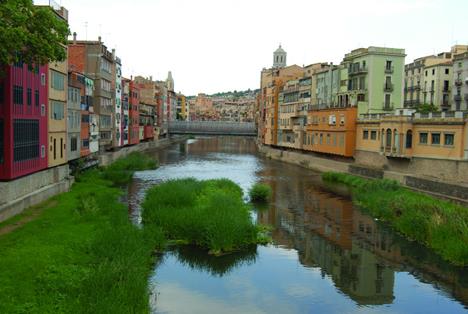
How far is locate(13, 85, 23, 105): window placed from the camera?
3117 centimetres

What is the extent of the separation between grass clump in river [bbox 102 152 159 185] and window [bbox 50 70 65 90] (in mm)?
12836

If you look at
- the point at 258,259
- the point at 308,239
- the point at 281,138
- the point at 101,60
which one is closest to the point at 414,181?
the point at 308,239

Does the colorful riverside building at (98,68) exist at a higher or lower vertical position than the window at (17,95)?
higher

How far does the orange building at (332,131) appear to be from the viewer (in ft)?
215

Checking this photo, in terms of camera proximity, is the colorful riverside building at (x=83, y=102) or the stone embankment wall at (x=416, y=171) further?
the colorful riverside building at (x=83, y=102)

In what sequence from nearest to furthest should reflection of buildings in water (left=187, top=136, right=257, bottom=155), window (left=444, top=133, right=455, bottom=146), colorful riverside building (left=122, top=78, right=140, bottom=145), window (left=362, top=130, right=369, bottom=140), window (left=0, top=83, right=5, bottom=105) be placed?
window (left=0, top=83, right=5, bottom=105) → window (left=444, top=133, right=455, bottom=146) → window (left=362, top=130, right=369, bottom=140) → colorful riverside building (left=122, top=78, right=140, bottom=145) → reflection of buildings in water (left=187, top=136, right=257, bottom=155)

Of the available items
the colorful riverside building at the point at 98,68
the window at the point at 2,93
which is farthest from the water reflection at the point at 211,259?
the colorful riverside building at the point at 98,68

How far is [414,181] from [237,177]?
915 inches

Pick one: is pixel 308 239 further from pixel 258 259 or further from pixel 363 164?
pixel 363 164

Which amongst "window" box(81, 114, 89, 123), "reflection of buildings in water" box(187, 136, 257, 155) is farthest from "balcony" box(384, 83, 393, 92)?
"reflection of buildings in water" box(187, 136, 257, 155)

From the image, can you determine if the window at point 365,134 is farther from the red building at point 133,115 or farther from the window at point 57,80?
the red building at point 133,115

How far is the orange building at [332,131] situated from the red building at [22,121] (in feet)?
129

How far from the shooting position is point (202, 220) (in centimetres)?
2894

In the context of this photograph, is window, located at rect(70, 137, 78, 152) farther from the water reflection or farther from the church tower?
the church tower
